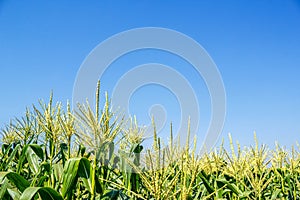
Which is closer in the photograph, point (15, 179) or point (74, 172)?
point (74, 172)

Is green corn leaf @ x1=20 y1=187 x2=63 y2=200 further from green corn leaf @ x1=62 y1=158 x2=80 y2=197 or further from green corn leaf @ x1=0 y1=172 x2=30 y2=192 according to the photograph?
green corn leaf @ x1=0 y1=172 x2=30 y2=192

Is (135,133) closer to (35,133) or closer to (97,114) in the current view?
(35,133)

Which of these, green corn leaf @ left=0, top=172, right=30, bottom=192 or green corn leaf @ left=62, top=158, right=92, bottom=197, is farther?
green corn leaf @ left=0, top=172, right=30, bottom=192

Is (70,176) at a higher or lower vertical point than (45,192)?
higher

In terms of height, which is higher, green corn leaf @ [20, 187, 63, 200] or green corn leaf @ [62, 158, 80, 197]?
green corn leaf @ [62, 158, 80, 197]

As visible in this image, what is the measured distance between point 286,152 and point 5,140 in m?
4.79

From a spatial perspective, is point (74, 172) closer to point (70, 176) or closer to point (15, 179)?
point (70, 176)

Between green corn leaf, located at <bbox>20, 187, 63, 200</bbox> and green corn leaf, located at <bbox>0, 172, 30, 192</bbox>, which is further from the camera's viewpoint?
green corn leaf, located at <bbox>0, 172, 30, 192</bbox>

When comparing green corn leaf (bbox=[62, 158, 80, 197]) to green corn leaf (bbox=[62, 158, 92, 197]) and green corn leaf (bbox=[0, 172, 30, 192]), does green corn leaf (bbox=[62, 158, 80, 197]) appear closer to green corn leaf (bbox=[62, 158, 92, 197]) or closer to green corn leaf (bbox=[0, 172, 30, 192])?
green corn leaf (bbox=[62, 158, 92, 197])

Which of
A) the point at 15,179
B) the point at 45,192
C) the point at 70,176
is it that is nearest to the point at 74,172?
the point at 70,176

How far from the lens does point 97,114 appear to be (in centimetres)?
258

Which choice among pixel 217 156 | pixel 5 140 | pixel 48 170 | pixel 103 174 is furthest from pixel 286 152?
pixel 5 140

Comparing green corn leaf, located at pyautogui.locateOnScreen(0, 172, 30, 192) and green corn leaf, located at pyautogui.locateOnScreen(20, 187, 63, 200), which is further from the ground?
green corn leaf, located at pyautogui.locateOnScreen(0, 172, 30, 192)

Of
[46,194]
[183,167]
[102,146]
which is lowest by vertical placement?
[46,194]
